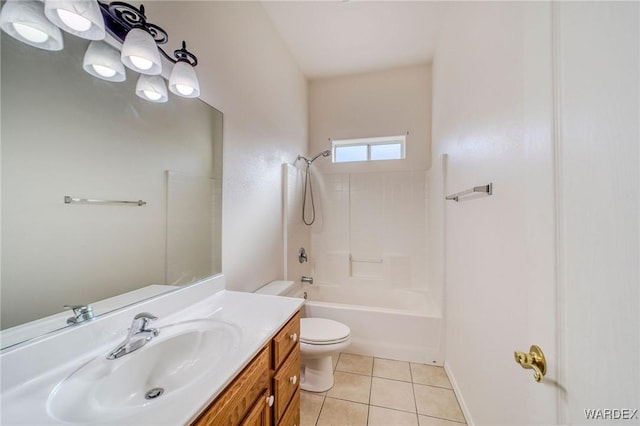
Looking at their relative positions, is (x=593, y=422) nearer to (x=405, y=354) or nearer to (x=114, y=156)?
(x=114, y=156)

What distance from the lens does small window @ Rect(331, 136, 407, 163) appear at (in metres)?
2.94

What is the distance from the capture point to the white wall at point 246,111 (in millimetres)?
1326

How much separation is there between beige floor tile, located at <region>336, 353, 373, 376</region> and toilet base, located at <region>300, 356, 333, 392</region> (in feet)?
0.86

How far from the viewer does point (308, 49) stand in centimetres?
247

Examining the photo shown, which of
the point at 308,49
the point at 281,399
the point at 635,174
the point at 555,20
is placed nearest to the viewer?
the point at 635,174

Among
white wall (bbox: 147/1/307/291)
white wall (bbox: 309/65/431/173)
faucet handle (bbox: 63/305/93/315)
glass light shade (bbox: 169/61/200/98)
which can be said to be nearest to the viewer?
faucet handle (bbox: 63/305/93/315)

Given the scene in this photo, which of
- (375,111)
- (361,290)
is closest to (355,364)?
(361,290)

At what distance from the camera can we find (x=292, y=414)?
3.77 feet

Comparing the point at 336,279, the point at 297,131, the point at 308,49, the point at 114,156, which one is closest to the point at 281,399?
the point at 114,156

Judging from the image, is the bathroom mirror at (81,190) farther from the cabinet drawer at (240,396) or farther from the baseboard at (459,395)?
the baseboard at (459,395)

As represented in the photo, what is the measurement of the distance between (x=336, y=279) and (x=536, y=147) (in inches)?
104

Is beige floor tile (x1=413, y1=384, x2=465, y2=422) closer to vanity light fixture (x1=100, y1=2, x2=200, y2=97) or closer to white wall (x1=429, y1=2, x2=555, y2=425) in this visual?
A: white wall (x1=429, y1=2, x2=555, y2=425)

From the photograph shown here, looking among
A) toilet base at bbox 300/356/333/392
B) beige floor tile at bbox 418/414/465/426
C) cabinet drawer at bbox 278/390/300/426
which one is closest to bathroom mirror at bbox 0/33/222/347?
cabinet drawer at bbox 278/390/300/426

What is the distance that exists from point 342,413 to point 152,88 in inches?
83.8
